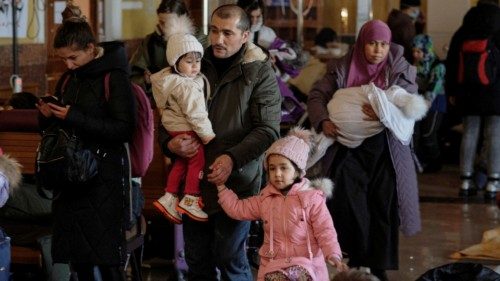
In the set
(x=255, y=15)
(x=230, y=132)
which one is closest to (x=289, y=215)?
(x=230, y=132)

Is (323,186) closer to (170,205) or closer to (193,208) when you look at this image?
(193,208)

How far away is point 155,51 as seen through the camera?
9094mm

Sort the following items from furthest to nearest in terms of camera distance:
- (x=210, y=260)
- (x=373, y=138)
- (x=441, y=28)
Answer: (x=441, y=28)
(x=373, y=138)
(x=210, y=260)

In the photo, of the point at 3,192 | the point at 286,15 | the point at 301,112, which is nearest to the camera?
the point at 3,192

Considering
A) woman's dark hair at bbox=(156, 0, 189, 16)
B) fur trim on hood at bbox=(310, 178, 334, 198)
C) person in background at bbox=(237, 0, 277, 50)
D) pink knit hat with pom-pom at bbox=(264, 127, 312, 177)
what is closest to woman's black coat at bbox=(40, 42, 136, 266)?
pink knit hat with pom-pom at bbox=(264, 127, 312, 177)

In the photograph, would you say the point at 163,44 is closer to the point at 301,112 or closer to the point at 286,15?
the point at 301,112

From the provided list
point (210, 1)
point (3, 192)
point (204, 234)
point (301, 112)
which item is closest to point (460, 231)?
point (301, 112)

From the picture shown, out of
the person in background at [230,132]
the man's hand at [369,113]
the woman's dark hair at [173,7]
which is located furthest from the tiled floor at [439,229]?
the woman's dark hair at [173,7]

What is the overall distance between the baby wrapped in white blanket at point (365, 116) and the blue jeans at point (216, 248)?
4.95 feet

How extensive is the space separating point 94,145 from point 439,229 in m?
5.16

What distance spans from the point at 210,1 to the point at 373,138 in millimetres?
2940

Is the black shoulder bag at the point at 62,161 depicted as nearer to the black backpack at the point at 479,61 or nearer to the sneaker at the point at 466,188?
the black backpack at the point at 479,61

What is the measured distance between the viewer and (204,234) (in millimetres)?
6957

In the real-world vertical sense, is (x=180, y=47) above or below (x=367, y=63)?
above
